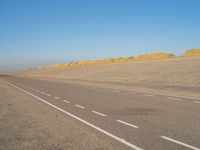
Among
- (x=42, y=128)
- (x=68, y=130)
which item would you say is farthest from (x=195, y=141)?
(x=42, y=128)

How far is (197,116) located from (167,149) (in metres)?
4.33

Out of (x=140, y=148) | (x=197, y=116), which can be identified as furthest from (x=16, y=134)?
(x=197, y=116)

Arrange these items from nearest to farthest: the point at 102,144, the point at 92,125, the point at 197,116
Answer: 1. the point at 102,144
2. the point at 92,125
3. the point at 197,116

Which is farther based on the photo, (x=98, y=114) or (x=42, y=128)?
(x=98, y=114)

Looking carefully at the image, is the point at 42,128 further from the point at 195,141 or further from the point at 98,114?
the point at 195,141

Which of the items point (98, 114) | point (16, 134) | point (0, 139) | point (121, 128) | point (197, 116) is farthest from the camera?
point (98, 114)

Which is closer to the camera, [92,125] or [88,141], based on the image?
[88,141]

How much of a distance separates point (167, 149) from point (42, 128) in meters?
4.22

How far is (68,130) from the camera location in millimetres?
7898

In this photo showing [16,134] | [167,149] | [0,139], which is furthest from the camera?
[16,134]

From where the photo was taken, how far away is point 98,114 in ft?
35.1

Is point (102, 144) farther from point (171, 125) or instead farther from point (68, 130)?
point (171, 125)

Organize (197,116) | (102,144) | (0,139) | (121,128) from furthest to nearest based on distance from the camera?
1. (197,116)
2. (121,128)
3. (0,139)
4. (102,144)

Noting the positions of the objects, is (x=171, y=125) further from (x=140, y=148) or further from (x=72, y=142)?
(x=72, y=142)
